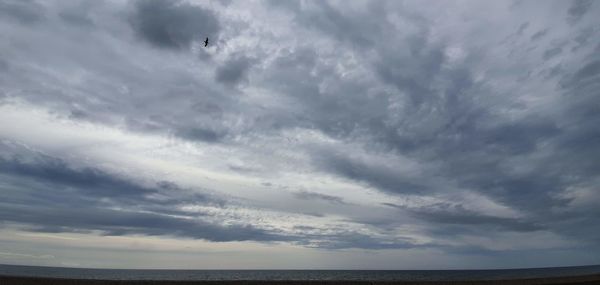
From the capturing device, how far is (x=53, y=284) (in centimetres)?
5091

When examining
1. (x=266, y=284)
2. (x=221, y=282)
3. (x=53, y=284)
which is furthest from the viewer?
(x=221, y=282)

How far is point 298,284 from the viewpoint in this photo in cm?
5572

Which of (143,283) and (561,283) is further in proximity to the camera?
(561,283)

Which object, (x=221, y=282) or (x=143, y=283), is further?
(x=221, y=282)

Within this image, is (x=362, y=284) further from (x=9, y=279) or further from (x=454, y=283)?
(x=9, y=279)

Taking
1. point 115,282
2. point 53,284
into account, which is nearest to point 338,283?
point 115,282

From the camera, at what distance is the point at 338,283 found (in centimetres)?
6291

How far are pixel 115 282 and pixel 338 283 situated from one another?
31.0m

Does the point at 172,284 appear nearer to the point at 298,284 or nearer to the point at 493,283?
the point at 298,284

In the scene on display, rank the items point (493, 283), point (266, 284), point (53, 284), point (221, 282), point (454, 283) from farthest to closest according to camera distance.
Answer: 1. point (493, 283)
2. point (454, 283)
3. point (221, 282)
4. point (266, 284)
5. point (53, 284)

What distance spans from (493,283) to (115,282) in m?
58.9

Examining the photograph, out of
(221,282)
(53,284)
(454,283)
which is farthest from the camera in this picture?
(454,283)

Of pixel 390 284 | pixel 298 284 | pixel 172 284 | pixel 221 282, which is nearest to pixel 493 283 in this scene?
pixel 390 284

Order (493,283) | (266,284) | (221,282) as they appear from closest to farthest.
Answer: (266,284) → (221,282) → (493,283)
